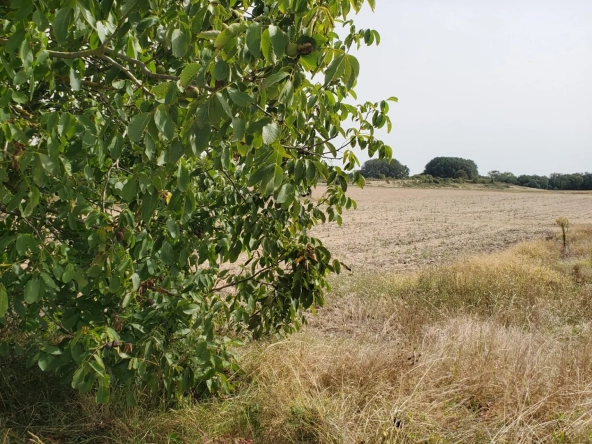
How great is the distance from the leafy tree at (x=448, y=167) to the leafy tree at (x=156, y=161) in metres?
94.6

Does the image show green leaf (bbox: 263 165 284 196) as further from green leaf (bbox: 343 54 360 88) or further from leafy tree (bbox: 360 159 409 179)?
leafy tree (bbox: 360 159 409 179)

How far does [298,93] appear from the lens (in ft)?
5.48

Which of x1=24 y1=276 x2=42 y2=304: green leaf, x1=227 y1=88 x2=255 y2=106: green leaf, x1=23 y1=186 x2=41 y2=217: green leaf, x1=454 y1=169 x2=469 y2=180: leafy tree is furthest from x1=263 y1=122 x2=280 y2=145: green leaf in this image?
x1=454 y1=169 x2=469 y2=180: leafy tree

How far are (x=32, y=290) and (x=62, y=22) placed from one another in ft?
3.11

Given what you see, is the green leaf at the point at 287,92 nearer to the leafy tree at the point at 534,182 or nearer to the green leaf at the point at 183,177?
the green leaf at the point at 183,177

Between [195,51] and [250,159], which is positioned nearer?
[250,159]

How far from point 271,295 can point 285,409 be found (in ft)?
2.57

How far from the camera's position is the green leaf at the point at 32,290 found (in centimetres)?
174

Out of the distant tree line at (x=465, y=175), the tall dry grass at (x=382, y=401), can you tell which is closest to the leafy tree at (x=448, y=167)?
the distant tree line at (x=465, y=175)

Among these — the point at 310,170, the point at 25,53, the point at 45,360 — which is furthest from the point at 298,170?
the point at 45,360

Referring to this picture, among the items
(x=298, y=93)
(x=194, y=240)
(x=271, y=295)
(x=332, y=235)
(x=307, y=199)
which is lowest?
(x=332, y=235)

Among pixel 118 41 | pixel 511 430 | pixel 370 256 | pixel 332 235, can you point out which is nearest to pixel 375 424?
pixel 511 430

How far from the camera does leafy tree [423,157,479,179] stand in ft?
310

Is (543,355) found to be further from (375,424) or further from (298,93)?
(298,93)
